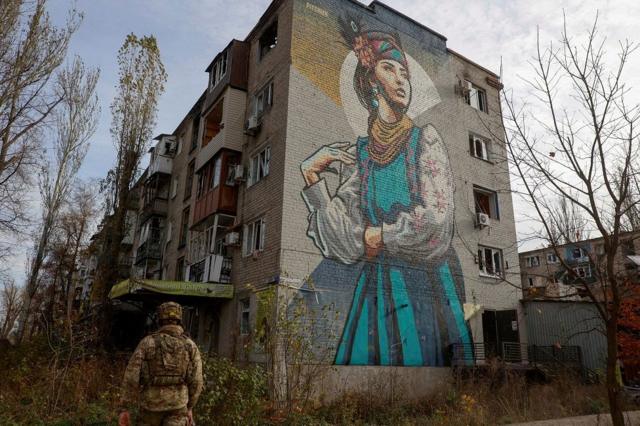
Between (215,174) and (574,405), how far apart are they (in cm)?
1357

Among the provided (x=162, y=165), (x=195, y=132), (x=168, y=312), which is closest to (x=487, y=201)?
(x=195, y=132)

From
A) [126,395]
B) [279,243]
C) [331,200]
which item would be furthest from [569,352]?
[126,395]

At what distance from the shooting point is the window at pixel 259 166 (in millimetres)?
15016

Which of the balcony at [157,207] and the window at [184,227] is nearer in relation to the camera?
the window at [184,227]

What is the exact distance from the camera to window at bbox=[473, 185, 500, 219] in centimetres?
1878

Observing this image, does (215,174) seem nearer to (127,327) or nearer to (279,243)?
(279,243)

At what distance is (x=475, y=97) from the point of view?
2045 cm

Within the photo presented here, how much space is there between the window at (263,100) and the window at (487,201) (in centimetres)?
907

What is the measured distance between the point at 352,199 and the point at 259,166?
3477 mm

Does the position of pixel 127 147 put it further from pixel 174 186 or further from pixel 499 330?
pixel 499 330

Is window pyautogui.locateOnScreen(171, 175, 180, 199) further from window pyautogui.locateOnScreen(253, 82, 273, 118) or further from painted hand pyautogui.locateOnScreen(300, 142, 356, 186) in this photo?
painted hand pyautogui.locateOnScreen(300, 142, 356, 186)

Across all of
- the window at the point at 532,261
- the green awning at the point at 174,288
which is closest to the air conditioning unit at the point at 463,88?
the green awning at the point at 174,288

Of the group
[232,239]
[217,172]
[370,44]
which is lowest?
[232,239]

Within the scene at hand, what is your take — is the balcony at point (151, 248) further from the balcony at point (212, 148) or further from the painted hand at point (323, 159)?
the painted hand at point (323, 159)
